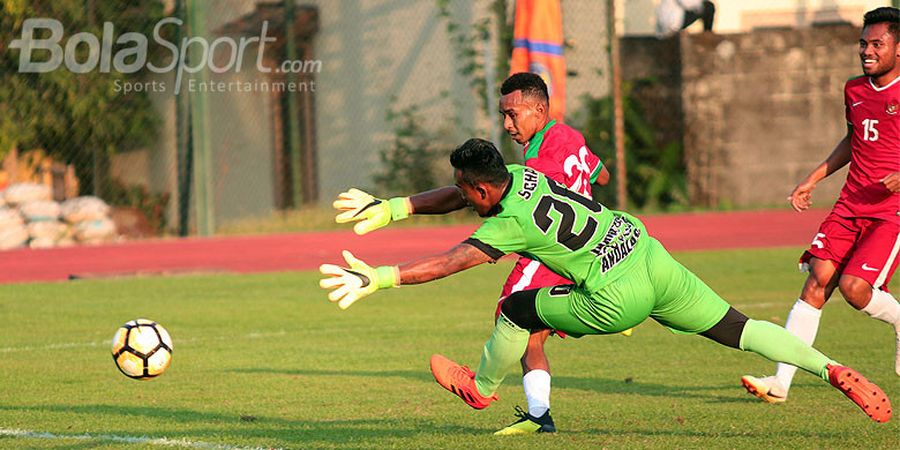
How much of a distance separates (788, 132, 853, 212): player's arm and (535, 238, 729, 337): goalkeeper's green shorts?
202 cm

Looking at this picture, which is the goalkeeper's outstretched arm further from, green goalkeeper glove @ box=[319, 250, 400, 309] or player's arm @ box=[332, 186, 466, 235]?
green goalkeeper glove @ box=[319, 250, 400, 309]

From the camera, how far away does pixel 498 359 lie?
6.57 m

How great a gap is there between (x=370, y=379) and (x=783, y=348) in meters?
3.34

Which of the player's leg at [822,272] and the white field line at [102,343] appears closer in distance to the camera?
the player's leg at [822,272]

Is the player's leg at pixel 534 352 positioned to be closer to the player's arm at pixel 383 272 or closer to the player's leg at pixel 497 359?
the player's leg at pixel 497 359

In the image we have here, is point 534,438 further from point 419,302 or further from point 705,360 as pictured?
point 419,302

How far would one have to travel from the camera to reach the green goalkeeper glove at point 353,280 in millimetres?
5639

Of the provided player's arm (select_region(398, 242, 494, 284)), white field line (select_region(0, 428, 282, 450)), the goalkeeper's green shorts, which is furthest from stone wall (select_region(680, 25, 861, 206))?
player's arm (select_region(398, 242, 494, 284))

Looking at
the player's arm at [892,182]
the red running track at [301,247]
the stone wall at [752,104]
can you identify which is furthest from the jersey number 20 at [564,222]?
the stone wall at [752,104]

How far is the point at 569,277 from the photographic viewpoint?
6.31 meters

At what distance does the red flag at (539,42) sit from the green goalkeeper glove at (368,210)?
13695mm

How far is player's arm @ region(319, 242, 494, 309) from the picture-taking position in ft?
18.6

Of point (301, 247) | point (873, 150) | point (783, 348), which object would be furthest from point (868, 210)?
point (301, 247)

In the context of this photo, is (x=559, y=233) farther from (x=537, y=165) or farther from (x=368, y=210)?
(x=537, y=165)
